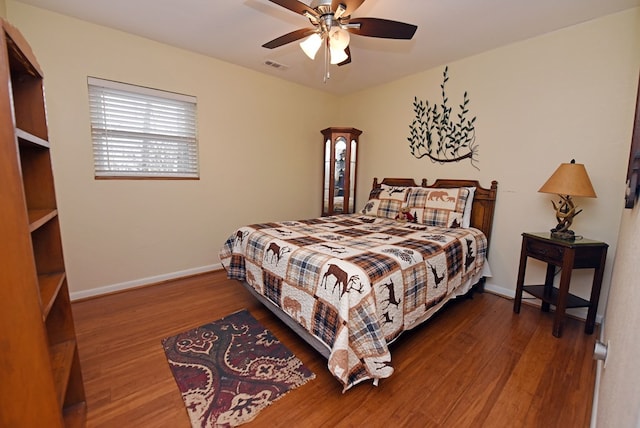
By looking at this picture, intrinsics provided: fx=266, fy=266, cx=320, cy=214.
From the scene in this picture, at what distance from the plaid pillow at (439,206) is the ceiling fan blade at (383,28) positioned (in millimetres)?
1618

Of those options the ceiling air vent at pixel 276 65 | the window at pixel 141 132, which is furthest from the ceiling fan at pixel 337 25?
the window at pixel 141 132

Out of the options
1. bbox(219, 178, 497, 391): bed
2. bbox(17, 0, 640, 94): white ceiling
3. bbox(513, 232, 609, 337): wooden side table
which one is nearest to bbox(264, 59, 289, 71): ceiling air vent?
bbox(17, 0, 640, 94): white ceiling

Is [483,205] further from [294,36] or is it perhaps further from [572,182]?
[294,36]

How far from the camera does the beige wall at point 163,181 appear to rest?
93.4 inches

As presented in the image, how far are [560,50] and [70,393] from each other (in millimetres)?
4239

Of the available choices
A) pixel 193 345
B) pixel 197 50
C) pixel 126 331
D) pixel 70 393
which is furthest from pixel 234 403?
pixel 197 50

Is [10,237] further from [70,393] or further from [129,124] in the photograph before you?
[129,124]

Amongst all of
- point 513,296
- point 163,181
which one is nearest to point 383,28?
point 163,181

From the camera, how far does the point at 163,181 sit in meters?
2.94

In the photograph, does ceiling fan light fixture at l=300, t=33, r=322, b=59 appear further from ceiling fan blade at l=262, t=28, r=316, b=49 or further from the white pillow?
the white pillow

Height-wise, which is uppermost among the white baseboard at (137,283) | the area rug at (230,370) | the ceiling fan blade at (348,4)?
the ceiling fan blade at (348,4)

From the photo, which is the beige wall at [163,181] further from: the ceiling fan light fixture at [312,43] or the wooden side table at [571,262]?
the wooden side table at [571,262]

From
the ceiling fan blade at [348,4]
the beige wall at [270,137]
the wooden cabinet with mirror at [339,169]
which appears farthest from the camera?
the wooden cabinet with mirror at [339,169]

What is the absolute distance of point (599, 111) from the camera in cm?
220
